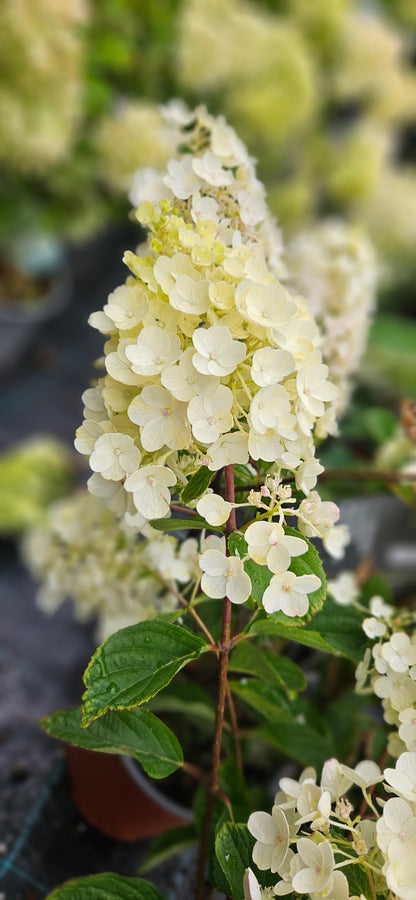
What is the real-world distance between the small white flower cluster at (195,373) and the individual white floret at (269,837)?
188 mm

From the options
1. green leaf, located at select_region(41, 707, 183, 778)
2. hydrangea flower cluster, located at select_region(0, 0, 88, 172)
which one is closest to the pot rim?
green leaf, located at select_region(41, 707, 183, 778)

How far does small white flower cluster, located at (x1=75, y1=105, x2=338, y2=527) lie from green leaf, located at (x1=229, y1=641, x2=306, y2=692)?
150mm

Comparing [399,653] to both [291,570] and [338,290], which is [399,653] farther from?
[338,290]

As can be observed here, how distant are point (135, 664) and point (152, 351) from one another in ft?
0.61

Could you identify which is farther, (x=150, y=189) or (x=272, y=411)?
(x=150, y=189)

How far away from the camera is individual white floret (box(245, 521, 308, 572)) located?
14.3 inches

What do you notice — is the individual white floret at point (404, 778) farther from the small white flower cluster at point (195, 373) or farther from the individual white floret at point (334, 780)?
the small white flower cluster at point (195, 373)

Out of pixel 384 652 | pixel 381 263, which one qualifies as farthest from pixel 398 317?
pixel 384 652

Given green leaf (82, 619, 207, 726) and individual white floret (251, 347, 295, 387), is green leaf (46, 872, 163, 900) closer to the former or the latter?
green leaf (82, 619, 207, 726)

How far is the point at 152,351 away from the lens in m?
0.36

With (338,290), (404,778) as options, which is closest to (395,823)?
(404,778)

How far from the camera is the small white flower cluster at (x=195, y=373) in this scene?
0.36 m

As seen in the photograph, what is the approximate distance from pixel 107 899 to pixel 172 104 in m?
0.63

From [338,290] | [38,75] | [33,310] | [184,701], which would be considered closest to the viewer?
[184,701]
